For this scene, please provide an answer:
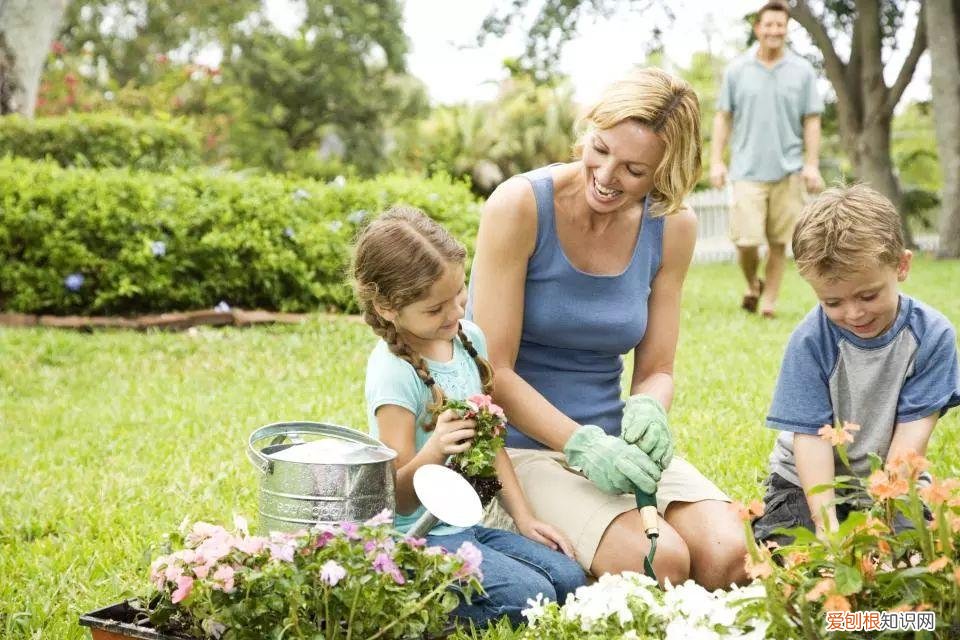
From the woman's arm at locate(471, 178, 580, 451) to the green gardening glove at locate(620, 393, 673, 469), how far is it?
0.20 m

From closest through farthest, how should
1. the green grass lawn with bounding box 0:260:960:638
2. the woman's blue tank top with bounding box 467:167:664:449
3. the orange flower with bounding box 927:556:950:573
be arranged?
the orange flower with bounding box 927:556:950:573
the woman's blue tank top with bounding box 467:167:664:449
the green grass lawn with bounding box 0:260:960:638

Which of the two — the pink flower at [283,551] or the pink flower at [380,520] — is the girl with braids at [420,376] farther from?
the pink flower at [283,551]

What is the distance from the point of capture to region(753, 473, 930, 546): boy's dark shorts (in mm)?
2695

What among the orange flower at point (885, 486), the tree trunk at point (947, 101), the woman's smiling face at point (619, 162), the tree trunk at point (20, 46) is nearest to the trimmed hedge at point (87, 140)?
the tree trunk at point (20, 46)

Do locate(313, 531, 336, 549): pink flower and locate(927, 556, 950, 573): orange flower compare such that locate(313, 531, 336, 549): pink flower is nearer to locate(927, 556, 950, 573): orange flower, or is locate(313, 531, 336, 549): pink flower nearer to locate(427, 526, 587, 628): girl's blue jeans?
locate(427, 526, 587, 628): girl's blue jeans

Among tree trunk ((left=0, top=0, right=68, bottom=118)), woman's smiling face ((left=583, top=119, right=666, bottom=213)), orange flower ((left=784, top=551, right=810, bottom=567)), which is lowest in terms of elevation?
orange flower ((left=784, top=551, right=810, bottom=567))

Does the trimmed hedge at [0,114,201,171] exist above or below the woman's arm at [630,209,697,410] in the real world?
above

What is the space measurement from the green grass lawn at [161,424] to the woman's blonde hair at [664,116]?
1.16m

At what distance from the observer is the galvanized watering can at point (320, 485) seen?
2.06 meters

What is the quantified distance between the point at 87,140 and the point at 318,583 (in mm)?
7771

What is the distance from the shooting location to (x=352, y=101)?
2055 centimetres

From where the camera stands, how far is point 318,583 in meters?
1.84

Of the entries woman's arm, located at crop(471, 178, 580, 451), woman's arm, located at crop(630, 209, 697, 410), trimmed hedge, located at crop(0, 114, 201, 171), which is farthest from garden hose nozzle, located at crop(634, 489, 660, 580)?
trimmed hedge, located at crop(0, 114, 201, 171)

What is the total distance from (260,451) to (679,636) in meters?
0.89
